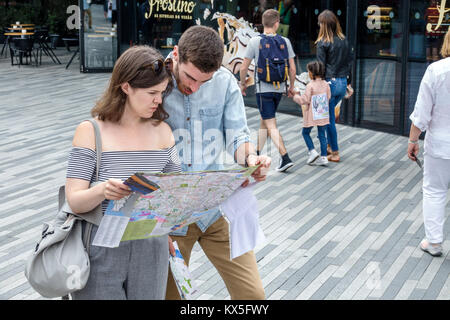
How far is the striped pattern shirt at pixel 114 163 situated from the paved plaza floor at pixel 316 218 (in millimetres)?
2017

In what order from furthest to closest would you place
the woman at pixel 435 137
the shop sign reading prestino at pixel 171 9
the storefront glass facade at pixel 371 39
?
A: the shop sign reading prestino at pixel 171 9 → the storefront glass facade at pixel 371 39 → the woman at pixel 435 137

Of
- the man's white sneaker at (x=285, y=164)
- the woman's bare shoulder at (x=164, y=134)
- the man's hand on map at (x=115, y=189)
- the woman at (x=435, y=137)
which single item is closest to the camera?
the man's hand on map at (x=115, y=189)

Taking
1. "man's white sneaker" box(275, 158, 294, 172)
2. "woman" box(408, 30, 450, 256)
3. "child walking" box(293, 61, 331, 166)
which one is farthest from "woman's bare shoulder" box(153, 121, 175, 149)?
"child walking" box(293, 61, 331, 166)

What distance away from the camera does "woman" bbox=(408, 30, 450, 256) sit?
482cm

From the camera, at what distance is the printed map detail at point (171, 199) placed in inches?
96.7

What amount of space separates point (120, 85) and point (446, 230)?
4.08 metres

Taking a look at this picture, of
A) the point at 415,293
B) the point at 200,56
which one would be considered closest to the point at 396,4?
the point at 415,293

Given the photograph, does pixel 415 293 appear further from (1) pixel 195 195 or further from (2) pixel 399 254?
(1) pixel 195 195

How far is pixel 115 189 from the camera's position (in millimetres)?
2369

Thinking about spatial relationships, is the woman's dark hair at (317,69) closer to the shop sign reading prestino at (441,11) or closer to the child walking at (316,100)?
the child walking at (316,100)

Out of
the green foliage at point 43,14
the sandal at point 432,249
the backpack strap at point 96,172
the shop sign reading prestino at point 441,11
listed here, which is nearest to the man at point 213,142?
the backpack strap at point 96,172

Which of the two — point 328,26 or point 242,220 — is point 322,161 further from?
point 242,220

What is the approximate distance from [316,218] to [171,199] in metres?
3.79

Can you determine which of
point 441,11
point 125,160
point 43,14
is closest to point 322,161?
point 441,11
